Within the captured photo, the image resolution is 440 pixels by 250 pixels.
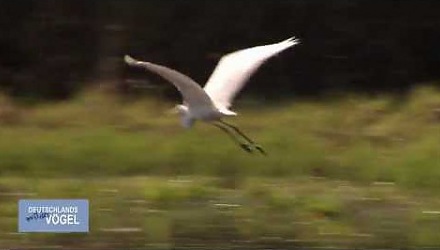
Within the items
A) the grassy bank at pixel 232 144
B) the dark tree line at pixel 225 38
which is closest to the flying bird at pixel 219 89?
the grassy bank at pixel 232 144

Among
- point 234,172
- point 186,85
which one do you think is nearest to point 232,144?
point 234,172

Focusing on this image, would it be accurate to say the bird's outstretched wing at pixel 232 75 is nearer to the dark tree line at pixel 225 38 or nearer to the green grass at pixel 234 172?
the green grass at pixel 234 172

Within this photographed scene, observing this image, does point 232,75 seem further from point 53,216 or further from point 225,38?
point 225,38

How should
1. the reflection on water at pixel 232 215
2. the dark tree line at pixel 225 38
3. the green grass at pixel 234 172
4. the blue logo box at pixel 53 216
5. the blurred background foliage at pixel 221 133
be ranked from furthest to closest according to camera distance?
the dark tree line at pixel 225 38, the blurred background foliage at pixel 221 133, the green grass at pixel 234 172, the reflection on water at pixel 232 215, the blue logo box at pixel 53 216

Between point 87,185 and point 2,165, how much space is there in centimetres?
90

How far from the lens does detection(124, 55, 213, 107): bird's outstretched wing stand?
5004mm

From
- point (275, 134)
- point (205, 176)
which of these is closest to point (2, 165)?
point (205, 176)

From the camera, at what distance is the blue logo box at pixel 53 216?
5.44 metres

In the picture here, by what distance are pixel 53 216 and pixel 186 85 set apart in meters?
0.91

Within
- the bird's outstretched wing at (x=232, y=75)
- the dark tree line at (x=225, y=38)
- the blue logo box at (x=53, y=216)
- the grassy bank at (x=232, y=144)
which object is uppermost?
the dark tree line at (x=225, y=38)

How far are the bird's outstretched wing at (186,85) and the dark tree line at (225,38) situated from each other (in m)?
4.74

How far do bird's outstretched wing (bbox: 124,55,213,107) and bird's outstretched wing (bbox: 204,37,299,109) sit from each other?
128 mm

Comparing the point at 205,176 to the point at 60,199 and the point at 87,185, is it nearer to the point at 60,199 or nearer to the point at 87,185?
the point at 87,185

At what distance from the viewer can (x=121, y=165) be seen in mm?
7227
